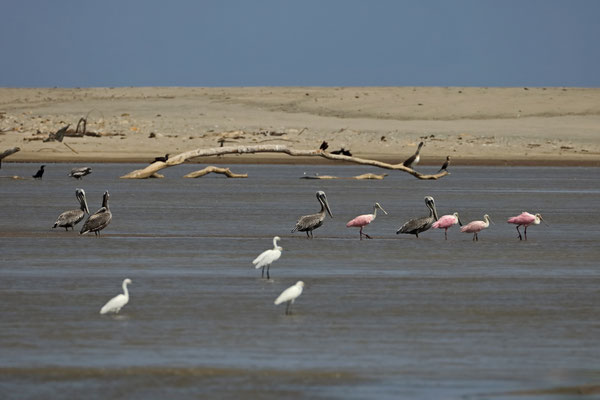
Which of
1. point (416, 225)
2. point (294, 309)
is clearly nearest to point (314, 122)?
point (416, 225)

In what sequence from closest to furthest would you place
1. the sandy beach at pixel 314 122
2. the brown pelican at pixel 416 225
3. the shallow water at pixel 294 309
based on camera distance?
the shallow water at pixel 294 309 < the brown pelican at pixel 416 225 < the sandy beach at pixel 314 122

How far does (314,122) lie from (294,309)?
62.1 m

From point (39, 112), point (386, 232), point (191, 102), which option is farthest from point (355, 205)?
point (191, 102)

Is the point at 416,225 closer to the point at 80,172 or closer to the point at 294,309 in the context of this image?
the point at 294,309

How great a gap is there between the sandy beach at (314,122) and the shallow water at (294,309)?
2763 cm

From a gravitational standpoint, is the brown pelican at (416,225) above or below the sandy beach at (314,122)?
below

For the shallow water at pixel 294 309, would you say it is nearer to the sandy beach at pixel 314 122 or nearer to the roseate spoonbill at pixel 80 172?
the roseate spoonbill at pixel 80 172

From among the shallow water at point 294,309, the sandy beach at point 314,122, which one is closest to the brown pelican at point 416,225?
the shallow water at point 294,309

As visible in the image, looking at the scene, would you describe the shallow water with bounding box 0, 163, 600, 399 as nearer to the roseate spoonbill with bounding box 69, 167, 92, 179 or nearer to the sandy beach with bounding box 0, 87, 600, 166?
the roseate spoonbill with bounding box 69, 167, 92, 179

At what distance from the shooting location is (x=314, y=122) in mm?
73500

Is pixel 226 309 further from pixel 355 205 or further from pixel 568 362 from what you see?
pixel 355 205

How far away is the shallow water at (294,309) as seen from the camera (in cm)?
851

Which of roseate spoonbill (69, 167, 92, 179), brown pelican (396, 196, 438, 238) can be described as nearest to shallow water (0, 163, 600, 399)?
brown pelican (396, 196, 438, 238)

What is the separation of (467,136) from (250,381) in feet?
174
